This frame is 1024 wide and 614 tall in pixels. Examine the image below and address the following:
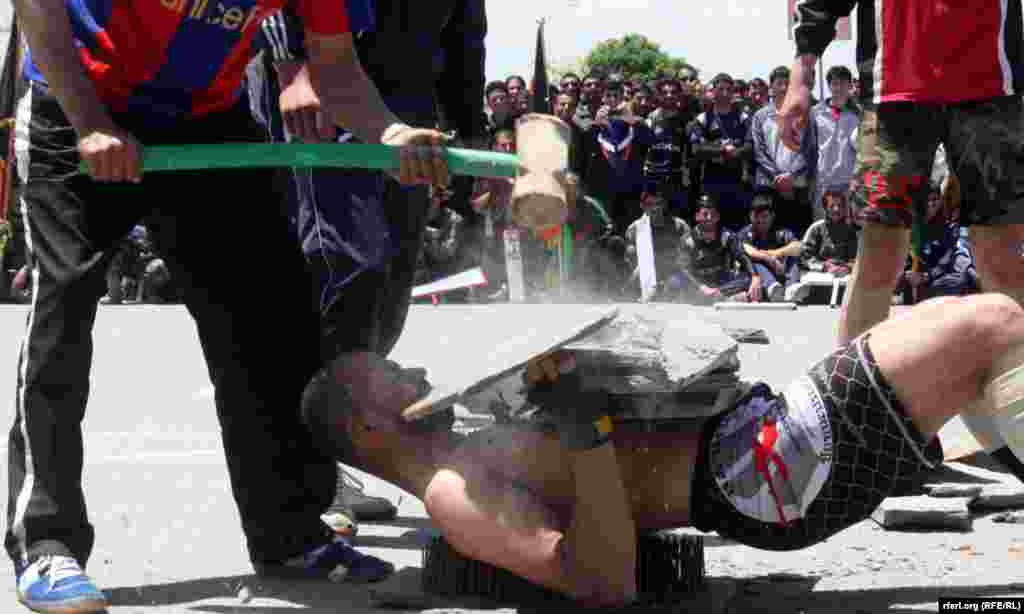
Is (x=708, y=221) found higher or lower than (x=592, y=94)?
lower

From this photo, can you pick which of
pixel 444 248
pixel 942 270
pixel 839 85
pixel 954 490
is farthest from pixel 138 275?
pixel 954 490

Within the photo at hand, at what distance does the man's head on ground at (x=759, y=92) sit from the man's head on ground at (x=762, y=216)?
1864 mm

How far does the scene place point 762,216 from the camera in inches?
509

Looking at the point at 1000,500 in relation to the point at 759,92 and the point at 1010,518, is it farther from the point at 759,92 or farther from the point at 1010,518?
the point at 759,92

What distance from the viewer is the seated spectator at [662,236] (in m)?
11.8

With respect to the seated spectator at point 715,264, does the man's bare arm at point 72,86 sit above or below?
above

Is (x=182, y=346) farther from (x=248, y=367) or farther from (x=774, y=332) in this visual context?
(x=248, y=367)

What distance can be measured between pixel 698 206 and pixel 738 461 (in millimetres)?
10343

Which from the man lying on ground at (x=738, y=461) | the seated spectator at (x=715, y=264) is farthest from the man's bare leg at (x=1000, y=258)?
the seated spectator at (x=715, y=264)

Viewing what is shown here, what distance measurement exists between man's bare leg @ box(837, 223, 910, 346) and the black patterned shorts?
49.0 inches

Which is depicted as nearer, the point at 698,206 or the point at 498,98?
the point at 498,98

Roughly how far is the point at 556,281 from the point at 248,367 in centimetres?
585

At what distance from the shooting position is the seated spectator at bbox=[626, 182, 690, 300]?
11812 mm

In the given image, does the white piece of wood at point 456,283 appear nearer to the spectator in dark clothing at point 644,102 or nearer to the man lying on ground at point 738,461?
the spectator in dark clothing at point 644,102
